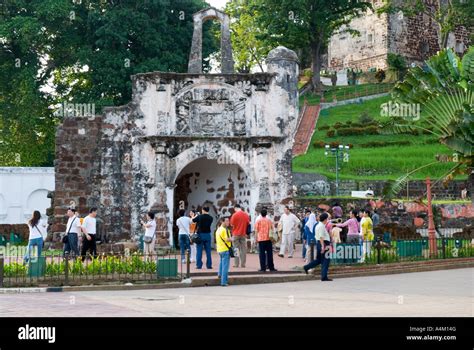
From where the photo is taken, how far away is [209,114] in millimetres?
26734

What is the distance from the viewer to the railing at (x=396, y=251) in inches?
817

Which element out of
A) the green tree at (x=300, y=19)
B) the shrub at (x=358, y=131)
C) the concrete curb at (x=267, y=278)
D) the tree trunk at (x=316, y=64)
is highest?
the green tree at (x=300, y=19)

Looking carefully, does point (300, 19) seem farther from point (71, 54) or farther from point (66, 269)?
point (66, 269)

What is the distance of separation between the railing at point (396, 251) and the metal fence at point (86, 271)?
166 inches

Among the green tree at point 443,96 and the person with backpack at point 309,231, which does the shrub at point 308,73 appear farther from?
the person with backpack at point 309,231

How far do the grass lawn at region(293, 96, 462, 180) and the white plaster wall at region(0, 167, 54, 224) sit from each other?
14.2 meters

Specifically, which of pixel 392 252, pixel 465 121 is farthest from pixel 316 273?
pixel 465 121

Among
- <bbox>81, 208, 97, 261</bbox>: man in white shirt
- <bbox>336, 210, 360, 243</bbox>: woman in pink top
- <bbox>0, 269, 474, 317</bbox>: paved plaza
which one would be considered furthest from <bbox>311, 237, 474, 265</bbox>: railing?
<bbox>81, 208, 97, 261</bbox>: man in white shirt

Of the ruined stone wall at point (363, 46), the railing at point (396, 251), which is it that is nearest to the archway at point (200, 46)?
the railing at point (396, 251)

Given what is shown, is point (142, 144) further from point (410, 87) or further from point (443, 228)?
point (443, 228)

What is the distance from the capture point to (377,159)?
49.7m

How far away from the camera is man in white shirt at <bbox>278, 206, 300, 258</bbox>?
23.7m

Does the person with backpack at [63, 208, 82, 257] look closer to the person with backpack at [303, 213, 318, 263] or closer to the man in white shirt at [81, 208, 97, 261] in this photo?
the man in white shirt at [81, 208, 97, 261]

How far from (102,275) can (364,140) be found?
39.9 metres
